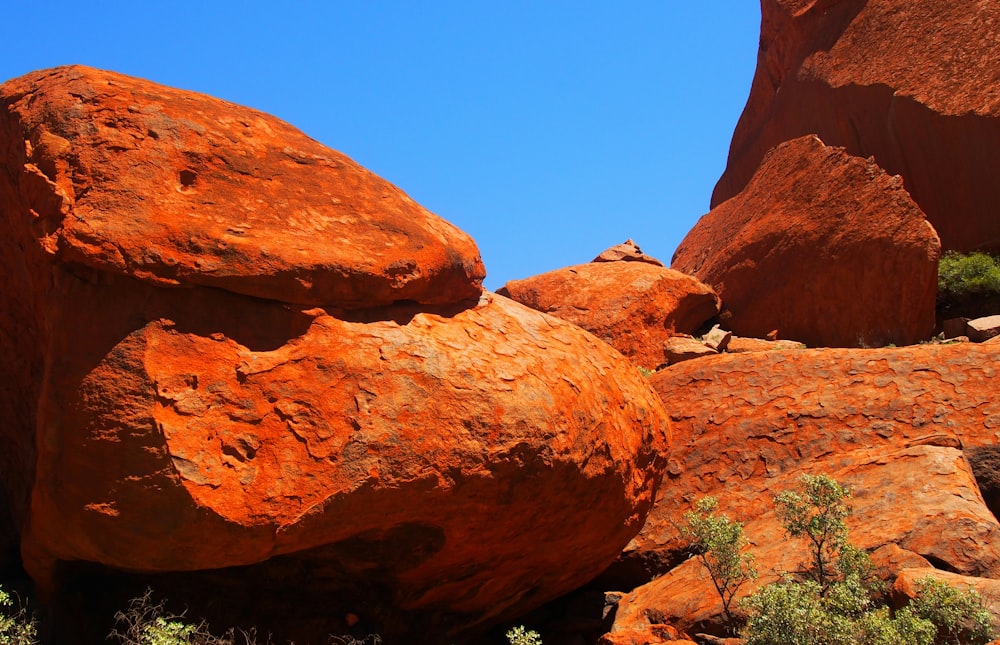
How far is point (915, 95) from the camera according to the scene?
11.3 meters

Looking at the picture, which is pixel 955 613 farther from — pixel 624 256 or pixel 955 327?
pixel 624 256

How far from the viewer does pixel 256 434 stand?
14.2 feet

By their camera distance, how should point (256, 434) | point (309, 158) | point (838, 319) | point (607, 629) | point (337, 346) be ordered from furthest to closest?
point (838, 319), point (607, 629), point (309, 158), point (337, 346), point (256, 434)

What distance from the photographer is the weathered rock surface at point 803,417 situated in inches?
250

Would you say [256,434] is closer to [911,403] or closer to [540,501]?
[540,501]

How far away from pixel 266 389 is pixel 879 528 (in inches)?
134

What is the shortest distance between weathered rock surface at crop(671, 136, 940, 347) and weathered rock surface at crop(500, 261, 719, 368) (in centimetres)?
63

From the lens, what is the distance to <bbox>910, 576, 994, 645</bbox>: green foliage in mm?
3990

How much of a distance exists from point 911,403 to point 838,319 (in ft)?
10.7

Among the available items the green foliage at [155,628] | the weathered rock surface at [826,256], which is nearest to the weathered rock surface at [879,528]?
the green foliage at [155,628]

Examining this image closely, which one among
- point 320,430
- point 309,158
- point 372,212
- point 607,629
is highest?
point 309,158

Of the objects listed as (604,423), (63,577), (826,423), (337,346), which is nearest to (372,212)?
(337,346)

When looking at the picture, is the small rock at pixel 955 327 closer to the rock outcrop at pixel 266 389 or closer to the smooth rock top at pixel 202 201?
the rock outcrop at pixel 266 389

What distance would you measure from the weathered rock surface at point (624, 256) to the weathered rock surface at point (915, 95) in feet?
10.3
